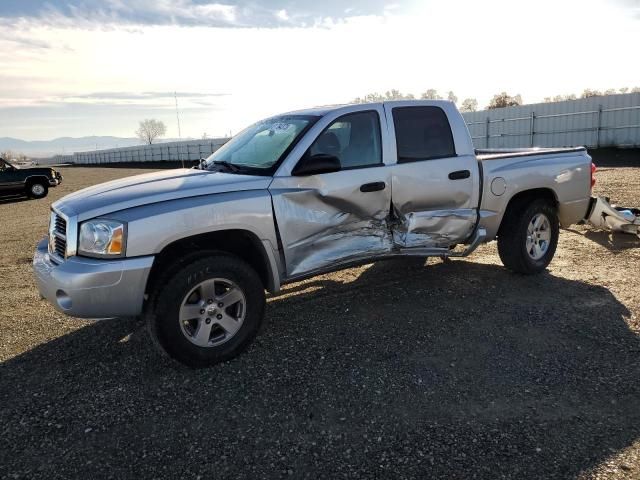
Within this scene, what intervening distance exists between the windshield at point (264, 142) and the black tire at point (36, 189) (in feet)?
55.8

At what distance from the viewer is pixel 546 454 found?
109 inches

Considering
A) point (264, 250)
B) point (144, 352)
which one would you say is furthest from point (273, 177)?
point (144, 352)

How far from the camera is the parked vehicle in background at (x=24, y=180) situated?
18.3 metres

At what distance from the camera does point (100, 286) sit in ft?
11.3

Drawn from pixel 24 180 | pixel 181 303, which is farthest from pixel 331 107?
pixel 24 180

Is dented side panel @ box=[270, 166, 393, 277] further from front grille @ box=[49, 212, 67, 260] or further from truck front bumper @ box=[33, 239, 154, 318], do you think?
front grille @ box=[49, 212, 67, 260]

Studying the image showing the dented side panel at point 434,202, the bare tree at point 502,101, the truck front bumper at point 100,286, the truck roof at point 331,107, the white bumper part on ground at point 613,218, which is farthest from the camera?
the bare tree at point 502,101

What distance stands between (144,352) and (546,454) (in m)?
3.10

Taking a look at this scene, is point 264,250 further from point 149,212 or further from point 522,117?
point 522,117

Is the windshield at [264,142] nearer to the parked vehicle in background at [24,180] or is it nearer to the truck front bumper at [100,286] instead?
the truck front bumper at [100,286]

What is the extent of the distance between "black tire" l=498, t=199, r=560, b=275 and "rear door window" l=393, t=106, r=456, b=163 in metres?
1.17

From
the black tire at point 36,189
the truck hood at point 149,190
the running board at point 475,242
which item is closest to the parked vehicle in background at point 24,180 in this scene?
the black tire at point 36,189

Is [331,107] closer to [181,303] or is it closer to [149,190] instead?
[149,190]

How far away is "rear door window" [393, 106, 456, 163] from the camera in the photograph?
4.82 meters
